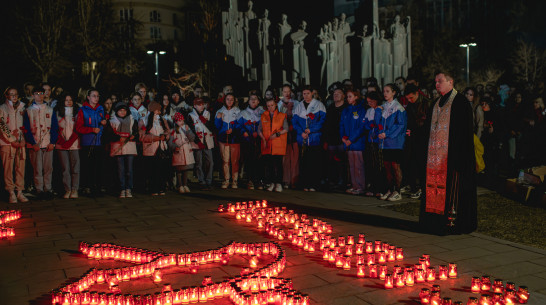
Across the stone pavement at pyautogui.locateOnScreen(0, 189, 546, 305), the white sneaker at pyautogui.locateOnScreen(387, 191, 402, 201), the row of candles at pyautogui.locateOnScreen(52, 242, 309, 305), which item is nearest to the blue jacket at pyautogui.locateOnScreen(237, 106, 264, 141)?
the stone pavement at pyautogui.locateOnScreen(0, 189, 546, 305)

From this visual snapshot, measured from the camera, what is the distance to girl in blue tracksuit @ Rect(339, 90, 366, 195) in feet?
32.8

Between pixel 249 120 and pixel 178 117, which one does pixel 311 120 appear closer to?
pixel 249 120

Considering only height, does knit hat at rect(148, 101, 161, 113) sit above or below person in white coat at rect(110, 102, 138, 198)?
above

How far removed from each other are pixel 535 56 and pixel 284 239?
3682 centimetres

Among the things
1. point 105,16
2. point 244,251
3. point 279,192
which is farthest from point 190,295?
point 105,16

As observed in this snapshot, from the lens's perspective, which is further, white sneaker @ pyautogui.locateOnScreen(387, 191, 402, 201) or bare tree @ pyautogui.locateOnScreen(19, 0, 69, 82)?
bare tree @ pyautogui.locateOnScreen(19, 0, 69, 82)

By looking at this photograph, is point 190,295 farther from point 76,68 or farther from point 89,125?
point 76,68

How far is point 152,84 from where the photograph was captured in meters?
42.0

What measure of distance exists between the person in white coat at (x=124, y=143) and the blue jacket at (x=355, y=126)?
4.09 metres

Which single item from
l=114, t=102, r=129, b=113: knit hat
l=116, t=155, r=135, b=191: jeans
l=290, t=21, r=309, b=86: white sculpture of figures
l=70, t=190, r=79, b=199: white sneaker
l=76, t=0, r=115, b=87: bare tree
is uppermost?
l=76, t=0, r=115, b=87: bare tree

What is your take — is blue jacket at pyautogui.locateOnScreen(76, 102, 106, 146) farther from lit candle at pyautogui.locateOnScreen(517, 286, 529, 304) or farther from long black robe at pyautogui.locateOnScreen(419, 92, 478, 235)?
lit candle at pyautogui.locateOnScreen(517, 286, 529, 304)


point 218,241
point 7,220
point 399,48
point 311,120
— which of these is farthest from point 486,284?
point 399,48

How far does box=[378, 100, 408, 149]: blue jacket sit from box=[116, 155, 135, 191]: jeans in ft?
16.0

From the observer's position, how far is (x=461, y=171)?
670 centimetres
